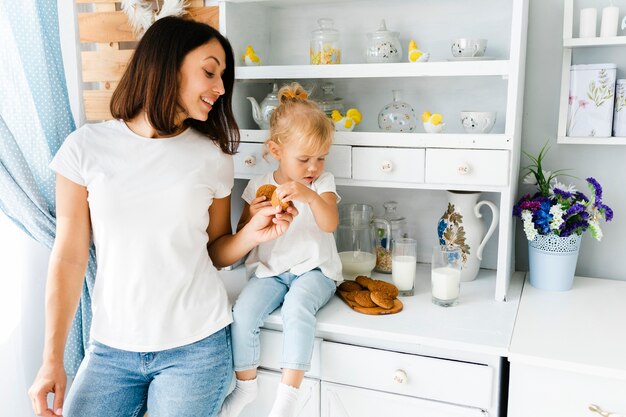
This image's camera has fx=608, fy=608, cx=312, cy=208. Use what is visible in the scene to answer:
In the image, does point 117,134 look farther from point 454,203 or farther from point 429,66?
point 454,203

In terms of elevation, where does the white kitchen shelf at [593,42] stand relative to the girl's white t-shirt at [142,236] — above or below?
above

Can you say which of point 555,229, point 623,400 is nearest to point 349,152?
point 555,229

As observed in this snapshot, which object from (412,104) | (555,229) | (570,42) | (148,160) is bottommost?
(555,229)

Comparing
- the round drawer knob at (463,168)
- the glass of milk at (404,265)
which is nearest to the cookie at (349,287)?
the glass of milk at (404,265)

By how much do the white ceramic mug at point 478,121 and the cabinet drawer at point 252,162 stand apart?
0.57 m

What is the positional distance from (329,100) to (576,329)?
3.19 ft

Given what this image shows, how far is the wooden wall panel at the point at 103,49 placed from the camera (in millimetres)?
2172

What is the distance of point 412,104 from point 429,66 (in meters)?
0.36

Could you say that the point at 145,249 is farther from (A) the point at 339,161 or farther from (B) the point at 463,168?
(B) the point at 463,168

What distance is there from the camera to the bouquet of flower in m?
1.73

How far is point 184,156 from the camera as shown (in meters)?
1.50

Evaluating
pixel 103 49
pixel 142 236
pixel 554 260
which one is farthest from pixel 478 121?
pixel 103 49

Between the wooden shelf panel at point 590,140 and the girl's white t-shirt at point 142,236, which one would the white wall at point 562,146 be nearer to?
the wooden shelf panel at point 590,140

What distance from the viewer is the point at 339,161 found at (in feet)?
5.78
